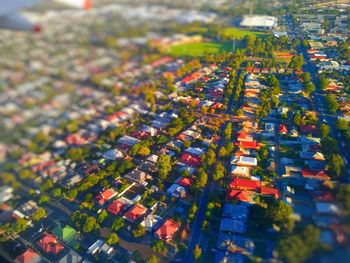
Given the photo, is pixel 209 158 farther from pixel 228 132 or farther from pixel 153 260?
pixel 153 260

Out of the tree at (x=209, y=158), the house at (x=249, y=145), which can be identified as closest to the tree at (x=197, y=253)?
the tree at (x=209, y=158)

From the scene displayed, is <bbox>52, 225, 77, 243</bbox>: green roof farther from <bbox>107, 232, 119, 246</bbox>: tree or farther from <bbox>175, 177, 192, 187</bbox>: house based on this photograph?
<bbox>175, 177, 192, 187</bbox>: house

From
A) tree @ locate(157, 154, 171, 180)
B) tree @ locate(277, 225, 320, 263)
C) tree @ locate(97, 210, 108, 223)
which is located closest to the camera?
tree @ locate(277, 225, 320, 263)

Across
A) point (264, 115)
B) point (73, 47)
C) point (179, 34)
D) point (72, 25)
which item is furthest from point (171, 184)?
point (179, 34)

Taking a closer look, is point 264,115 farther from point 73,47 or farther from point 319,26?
point 73,47

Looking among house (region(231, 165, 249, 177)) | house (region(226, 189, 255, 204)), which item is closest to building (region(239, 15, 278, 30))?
house (region(231, 165, 249, 177))

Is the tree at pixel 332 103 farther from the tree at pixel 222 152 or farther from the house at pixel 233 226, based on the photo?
the house at pixel 233 226
